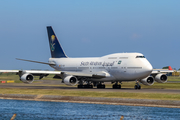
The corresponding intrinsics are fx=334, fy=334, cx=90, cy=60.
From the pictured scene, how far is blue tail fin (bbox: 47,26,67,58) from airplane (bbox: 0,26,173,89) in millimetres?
2279

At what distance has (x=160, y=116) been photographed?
28.0m

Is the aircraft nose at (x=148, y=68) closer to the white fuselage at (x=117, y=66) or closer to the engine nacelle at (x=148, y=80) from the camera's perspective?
the white fuselage at (x=117, y=66)

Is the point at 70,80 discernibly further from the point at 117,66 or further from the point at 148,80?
the point at 148,80

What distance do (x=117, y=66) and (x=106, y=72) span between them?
2.95 m

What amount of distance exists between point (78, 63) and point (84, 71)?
2.37m

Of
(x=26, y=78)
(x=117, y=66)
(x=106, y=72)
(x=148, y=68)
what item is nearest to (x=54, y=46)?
(x=106, y=72)

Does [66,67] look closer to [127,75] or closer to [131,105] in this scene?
[127,75]

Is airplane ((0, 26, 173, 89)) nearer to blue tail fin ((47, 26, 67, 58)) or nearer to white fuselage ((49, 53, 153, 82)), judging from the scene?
white fuselage ((49, 53, 153, 82))

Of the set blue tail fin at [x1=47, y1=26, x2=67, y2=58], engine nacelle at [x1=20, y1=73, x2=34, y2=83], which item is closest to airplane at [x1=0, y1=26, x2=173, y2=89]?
engine nacelle at [x1=20, y1=73, x2=34, y2=83]

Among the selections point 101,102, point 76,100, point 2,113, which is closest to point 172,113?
point 101,102

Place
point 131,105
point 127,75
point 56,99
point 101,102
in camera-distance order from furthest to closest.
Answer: point 127,75, point 56,99, point 101,102, point 131,105

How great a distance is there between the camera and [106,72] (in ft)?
184

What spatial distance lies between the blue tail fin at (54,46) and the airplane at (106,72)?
228cm

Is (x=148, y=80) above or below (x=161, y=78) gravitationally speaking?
below
